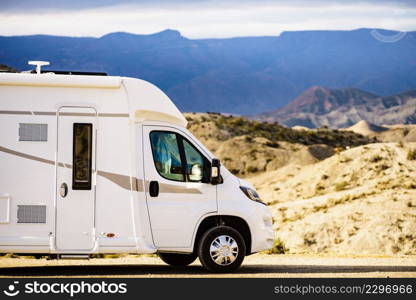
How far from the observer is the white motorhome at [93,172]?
43.8 ft

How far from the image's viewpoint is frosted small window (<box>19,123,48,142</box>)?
1338cm

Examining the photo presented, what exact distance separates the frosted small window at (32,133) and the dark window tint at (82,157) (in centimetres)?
45

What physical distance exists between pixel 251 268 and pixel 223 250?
1538mm

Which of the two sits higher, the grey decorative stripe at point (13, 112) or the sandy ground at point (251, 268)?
the grey decorative stripe at point (13, 112)

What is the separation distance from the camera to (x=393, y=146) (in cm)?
4444

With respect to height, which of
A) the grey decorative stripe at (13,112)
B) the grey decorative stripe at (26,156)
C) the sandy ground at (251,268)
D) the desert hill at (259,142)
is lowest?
the sandy ground at (251,268)

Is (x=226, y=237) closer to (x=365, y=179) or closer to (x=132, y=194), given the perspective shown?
(x=132, y=194)

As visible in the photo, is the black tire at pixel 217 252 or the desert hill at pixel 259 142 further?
the desert hill at pixel 259 142

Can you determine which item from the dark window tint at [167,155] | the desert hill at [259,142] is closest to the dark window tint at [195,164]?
the dark window tint at [167,155]

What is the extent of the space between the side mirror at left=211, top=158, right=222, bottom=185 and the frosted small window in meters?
2.51

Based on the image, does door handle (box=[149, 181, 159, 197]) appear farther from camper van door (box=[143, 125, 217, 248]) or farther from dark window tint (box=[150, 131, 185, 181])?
dark window tint (box=[150, 131, 185, 181])

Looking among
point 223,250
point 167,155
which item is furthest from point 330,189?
point 167,155

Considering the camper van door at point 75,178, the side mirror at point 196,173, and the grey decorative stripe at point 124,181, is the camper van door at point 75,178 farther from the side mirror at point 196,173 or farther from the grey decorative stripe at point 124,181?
the side mirror at point 196,173

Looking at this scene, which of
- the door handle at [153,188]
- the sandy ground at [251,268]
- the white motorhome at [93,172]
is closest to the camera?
the white motorhome at [93,172]
